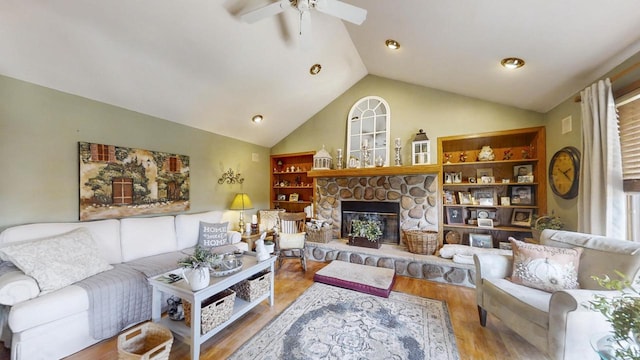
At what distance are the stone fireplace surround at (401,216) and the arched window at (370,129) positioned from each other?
0.42 meters

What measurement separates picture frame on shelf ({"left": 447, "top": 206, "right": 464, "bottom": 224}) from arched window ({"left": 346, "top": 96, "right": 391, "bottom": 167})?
1.29 meters

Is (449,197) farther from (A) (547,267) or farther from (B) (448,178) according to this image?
(A) (547,267)

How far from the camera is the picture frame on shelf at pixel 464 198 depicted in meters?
3.61

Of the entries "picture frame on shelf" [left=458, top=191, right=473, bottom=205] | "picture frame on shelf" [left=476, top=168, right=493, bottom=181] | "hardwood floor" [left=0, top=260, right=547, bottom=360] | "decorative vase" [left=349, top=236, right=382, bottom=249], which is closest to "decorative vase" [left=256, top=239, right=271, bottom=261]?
"hardwood floor" [left=0, top=260, right=547, bottom=360]

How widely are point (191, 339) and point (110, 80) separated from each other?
278cm

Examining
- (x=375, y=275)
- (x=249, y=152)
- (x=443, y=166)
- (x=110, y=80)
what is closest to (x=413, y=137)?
(x=443, y=166)

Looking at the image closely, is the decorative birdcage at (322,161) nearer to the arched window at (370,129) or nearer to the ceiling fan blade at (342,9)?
the arched window at (370,129)

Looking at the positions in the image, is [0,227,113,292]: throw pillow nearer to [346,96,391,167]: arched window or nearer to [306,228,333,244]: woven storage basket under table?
[306,228,333,244]: woven storage basket under table

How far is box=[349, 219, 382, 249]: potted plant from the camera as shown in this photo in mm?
3703

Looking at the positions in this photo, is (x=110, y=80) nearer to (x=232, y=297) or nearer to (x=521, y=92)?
(x=232, y=297)

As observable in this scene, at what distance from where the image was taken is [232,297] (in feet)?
6.47

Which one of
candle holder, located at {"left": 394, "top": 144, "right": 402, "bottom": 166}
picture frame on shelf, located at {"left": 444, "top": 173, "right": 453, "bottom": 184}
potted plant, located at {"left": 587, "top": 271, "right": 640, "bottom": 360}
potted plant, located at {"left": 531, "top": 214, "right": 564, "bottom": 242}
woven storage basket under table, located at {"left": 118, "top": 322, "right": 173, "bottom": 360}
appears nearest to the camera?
potted plant, located at {"left": 587, "top": 271, "right": 640, "bottom": 360}

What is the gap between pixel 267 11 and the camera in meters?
1.98

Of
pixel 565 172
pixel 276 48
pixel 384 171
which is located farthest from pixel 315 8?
pixel 565 172
